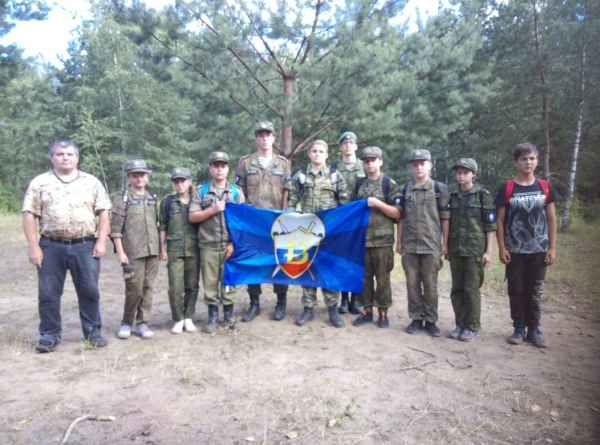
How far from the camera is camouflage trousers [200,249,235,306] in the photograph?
493cm

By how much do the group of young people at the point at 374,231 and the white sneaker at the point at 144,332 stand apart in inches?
0.5

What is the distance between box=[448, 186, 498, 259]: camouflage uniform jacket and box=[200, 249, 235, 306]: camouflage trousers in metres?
2.68

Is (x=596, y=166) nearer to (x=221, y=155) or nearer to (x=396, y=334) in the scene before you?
(x=396, y=334)

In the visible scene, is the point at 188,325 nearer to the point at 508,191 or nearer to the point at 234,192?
the point at 234,192

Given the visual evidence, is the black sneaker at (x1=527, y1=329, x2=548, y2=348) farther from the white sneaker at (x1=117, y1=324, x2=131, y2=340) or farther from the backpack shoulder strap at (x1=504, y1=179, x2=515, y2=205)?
the white sneaker at (x1=117, y1=324, x2=131, y2=340)

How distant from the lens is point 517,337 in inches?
183

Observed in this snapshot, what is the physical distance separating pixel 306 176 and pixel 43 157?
25.4 meters

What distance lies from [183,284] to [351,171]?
247 cm

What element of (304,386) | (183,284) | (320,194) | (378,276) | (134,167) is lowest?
(304,386)

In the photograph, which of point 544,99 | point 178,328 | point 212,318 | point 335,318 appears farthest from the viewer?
point 544,99

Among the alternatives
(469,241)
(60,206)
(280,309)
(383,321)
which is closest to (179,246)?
(60,206)

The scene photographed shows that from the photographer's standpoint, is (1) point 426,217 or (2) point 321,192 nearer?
(1) point 426,217

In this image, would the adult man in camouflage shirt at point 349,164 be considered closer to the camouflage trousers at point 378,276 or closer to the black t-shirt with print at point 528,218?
the camouflage trousers at point 378,276

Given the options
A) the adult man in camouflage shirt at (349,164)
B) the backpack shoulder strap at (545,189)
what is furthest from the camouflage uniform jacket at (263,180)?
the backpack shoulder strap at (545,189)
